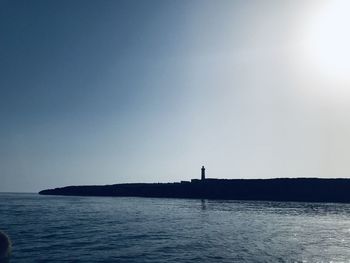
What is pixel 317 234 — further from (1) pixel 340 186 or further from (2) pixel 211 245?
(1) pixel 340 186

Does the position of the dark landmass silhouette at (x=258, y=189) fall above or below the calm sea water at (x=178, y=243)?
above

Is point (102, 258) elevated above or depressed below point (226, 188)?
below

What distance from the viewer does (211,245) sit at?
24.0m

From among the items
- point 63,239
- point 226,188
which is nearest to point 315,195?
point 226,188

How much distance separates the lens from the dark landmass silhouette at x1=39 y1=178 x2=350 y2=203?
101688 mm

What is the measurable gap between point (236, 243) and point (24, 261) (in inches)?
558

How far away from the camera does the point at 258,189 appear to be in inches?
4555

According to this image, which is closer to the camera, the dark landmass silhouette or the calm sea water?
the calm sea water

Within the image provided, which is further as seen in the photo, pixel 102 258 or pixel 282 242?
pixel 282 242

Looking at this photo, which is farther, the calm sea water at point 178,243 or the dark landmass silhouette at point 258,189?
the dark landmass silhouette at point 258,189

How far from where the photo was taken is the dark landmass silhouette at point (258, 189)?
334 ft

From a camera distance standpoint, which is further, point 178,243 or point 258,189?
point 258,189

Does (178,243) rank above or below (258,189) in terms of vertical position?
below

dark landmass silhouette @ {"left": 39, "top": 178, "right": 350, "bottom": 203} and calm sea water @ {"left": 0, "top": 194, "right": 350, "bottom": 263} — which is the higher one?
dark landmass silhouette @ {"left": 39, "top": 178, "right": 350, "bottom": 203}
